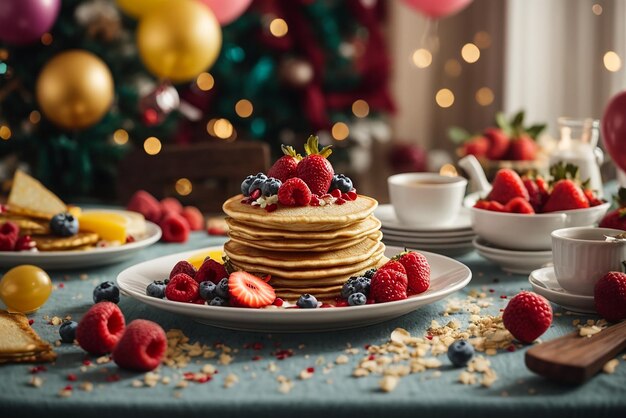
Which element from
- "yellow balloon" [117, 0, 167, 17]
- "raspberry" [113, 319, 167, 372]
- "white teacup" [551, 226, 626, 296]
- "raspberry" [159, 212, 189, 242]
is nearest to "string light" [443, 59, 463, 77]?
"yellow balloon" [117, 0, 167, 17]

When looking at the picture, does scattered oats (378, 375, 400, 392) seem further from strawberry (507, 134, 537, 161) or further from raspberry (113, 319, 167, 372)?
strawberry (507, 134, 537, 161)

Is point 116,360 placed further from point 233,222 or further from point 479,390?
point 479,390

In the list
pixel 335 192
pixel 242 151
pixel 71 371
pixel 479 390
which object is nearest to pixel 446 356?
pixel 479 390

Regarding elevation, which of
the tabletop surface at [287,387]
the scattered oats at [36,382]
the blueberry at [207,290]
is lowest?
the tabletop surface at [287,387]

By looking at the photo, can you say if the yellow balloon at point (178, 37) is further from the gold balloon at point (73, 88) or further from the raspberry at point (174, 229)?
the raspberry at point (174, 229)

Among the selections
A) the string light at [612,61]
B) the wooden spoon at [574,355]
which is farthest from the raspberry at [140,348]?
the string light at [612,61]

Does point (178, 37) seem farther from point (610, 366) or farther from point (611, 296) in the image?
point (610, 366)
